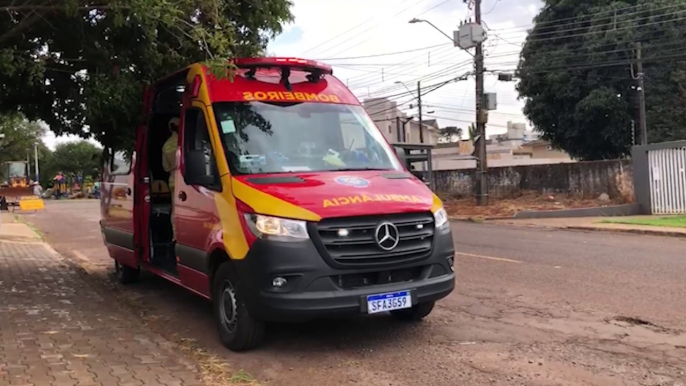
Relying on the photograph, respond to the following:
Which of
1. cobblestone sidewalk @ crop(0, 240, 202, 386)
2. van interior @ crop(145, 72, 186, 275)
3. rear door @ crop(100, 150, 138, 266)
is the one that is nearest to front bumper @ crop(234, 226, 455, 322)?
cobblestone sidewalk @ crop(0, 240, 202, 386)

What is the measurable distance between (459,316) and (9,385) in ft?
13.3

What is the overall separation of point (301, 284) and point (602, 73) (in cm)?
3106

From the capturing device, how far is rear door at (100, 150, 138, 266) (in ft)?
26.6

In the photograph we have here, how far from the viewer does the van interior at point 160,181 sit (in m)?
7.65

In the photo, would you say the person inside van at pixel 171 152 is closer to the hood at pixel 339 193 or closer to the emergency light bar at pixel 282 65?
the emergency light bar at pixel 282 65

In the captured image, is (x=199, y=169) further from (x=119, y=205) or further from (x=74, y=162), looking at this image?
(x=74, y=162)

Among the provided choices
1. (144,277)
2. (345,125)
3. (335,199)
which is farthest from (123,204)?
(335,199)

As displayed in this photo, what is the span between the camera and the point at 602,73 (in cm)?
3209

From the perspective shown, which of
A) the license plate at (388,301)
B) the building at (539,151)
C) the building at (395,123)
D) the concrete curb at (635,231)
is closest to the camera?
the license plate at (388,301)

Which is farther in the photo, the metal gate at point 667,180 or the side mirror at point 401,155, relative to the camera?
the metal gate at point 667,180

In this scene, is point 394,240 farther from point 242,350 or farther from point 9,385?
point 9,385

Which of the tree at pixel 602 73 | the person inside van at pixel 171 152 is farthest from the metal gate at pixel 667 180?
the person inside van at pixel 171 152

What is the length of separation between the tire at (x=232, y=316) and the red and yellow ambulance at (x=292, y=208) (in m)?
0.01

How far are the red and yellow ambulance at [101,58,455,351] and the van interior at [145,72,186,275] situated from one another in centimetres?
52
